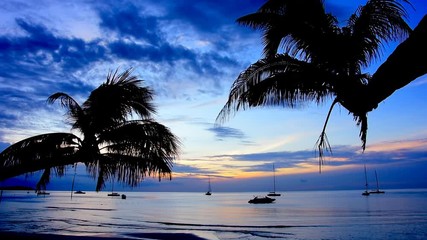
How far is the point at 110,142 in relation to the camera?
330 inches

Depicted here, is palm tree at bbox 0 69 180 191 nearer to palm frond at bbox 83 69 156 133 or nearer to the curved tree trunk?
palm frond at bbox 83 69 156 133

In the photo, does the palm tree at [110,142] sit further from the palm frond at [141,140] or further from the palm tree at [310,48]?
the palm tree at [310,48]

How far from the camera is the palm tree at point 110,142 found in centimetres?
749

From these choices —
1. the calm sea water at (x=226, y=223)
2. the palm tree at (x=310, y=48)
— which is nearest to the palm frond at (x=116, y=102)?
the palm tree at (x=310, y=48)

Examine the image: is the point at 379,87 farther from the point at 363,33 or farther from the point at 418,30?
the point at 363,33

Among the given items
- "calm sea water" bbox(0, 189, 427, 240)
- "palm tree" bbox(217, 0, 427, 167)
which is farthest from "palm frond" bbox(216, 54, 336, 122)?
"calm sea water" bbox(0, 189, 427, 240)

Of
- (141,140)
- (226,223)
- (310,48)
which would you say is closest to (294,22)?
(310,48)

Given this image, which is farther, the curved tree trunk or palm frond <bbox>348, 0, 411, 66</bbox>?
palm frond <bbox>348, 0, 411, 66</bbox>

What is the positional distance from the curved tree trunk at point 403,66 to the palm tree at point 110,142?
603 cm

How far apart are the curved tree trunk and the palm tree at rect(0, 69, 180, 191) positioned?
6025 mm

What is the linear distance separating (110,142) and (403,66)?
23.3ft

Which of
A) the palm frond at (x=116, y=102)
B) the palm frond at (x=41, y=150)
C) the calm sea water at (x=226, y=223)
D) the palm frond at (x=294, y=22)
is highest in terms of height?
the palm frond at (x=294, y=22)

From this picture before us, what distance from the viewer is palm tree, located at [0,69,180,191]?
7.49 m

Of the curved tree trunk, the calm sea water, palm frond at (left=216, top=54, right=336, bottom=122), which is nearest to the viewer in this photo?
the curved tree trunk
